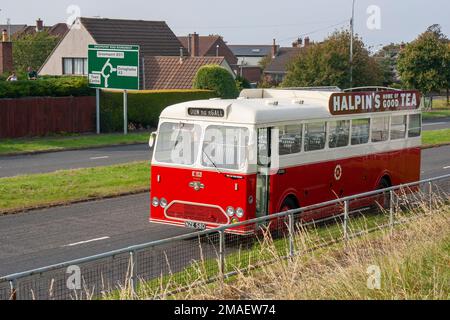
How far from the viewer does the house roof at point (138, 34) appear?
5688 cm

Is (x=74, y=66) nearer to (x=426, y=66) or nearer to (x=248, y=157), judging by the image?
(x=426, y=66)

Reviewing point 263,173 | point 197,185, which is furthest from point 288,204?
point 197,185

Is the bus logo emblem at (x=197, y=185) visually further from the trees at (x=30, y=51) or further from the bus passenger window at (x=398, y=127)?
the trees at (x=30, y=51)

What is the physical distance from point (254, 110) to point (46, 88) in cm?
2305

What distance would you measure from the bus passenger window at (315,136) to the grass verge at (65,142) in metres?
16.2

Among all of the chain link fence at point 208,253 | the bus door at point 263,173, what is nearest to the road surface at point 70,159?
the bus door at point 263,173

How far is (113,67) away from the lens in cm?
3766

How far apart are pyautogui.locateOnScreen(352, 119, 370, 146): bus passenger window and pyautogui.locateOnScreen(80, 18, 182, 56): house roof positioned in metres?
39.4

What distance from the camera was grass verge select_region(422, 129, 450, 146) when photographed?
36781 millimetres

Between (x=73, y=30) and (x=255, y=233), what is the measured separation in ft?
153

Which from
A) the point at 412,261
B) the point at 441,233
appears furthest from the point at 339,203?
the point at 412,261

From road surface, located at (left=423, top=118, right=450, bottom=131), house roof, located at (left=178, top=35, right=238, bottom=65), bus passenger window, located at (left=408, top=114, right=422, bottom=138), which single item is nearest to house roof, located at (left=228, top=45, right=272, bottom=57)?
house roof, located at (left=178, top=35, right=238, bottom=65)

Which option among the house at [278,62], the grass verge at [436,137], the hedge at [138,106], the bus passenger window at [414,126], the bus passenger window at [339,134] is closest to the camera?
the bus passenger window at [339,134]
